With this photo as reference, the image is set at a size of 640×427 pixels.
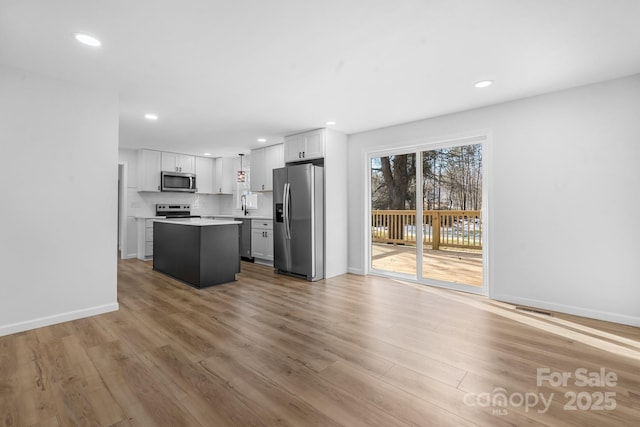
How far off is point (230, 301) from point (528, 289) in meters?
3.47

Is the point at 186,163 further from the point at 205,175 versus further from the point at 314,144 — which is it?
the point at 314,144

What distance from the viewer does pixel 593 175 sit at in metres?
3.05

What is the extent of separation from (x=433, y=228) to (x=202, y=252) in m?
3.38

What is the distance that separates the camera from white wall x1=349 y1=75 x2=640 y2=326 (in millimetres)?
2906

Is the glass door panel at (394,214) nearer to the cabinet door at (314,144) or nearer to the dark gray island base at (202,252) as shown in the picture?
the cabinet door at (314,144)

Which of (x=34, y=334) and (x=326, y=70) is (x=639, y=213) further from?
(x=34, y=334)

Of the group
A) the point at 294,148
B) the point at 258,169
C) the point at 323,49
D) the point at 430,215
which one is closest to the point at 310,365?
the point at 323,49

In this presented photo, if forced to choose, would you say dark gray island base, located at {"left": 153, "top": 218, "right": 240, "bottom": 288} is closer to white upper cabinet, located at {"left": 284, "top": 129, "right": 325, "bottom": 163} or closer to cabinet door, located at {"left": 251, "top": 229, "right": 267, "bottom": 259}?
cabinet door, located at {"left": 251, "top": 229, "right": 267, "bottom": 259}

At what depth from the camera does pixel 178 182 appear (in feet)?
22.7

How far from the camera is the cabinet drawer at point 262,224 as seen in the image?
5.78 m

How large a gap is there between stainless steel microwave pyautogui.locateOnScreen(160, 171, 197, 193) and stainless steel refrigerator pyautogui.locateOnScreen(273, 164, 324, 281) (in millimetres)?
3123

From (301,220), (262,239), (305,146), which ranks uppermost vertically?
(305,146)

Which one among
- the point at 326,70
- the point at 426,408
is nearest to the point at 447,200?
the point at 326,70

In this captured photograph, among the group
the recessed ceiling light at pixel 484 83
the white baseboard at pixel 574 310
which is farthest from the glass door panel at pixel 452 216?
the recessed ceiling light at pixel 484 83
